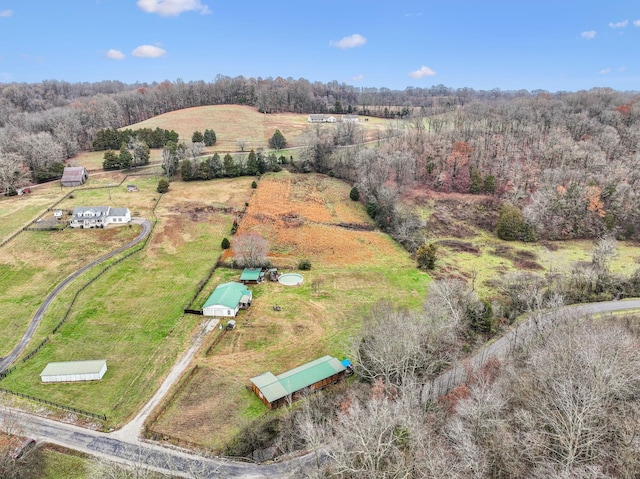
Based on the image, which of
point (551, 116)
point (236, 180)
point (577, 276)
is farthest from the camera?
point (551, 116)

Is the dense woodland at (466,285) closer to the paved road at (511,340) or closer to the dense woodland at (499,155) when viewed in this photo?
the dense woodland at (499,155)

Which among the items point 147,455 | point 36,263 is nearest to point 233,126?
point 36,263

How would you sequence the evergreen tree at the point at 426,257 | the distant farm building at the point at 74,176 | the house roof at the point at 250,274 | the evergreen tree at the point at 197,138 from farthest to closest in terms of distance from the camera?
the evergreen tree at the point at 197,138 → the distant farm building at the point at 74,176 → the evergreen tree at the point at 426,257 → the house roof at the point at 250,274

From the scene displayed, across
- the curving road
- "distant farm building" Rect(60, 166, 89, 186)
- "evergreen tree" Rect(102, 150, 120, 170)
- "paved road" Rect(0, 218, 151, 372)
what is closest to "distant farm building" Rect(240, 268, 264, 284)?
"paved road" Rect(0, 218, 151, 372)

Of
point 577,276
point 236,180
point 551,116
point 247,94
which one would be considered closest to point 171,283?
point 236,180

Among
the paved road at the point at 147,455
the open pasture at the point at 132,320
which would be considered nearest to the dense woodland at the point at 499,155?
the open pasture at the point at 132,320

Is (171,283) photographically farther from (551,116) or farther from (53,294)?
(551,116)
